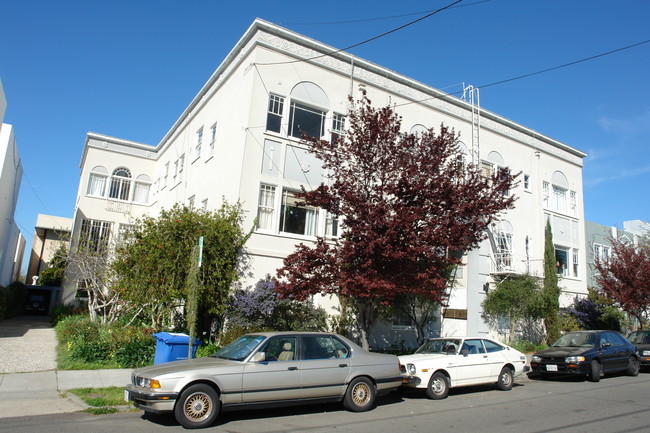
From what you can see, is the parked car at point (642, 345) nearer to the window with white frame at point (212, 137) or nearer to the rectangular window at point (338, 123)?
the rectangular window at point (338, 123)

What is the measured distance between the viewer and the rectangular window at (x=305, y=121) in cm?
1733

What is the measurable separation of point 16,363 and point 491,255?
18.0 m

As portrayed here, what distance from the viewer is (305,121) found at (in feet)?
58.1

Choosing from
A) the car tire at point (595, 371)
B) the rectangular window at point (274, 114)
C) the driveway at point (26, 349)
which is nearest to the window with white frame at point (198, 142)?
the rectangular window at point (274, 114)

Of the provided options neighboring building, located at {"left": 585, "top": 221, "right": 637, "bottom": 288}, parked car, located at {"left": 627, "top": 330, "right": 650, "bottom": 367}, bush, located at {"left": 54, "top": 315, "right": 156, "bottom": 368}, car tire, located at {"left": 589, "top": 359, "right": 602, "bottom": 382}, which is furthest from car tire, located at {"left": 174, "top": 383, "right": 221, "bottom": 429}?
neighboring building, located at {"left": 585, "top": 221, "right": 637, "bottom": 288}

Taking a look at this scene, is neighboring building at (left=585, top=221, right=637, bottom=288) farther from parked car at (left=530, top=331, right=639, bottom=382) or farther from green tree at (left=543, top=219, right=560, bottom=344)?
parked car at (left=530, top=331, right=639, bottom=382)

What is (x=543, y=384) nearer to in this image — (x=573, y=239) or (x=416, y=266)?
(x=416, y=266)

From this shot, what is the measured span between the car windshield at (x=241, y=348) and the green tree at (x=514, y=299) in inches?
542

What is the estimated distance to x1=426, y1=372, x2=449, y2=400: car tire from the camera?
10.8 m

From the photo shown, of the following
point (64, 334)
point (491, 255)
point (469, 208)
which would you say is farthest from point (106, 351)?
point (491, 255)

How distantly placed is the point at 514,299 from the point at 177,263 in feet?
44.6

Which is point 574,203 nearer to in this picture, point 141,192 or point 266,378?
point 266,378

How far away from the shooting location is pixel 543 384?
44.5ft

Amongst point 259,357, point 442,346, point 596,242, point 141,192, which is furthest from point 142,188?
point 596,242
